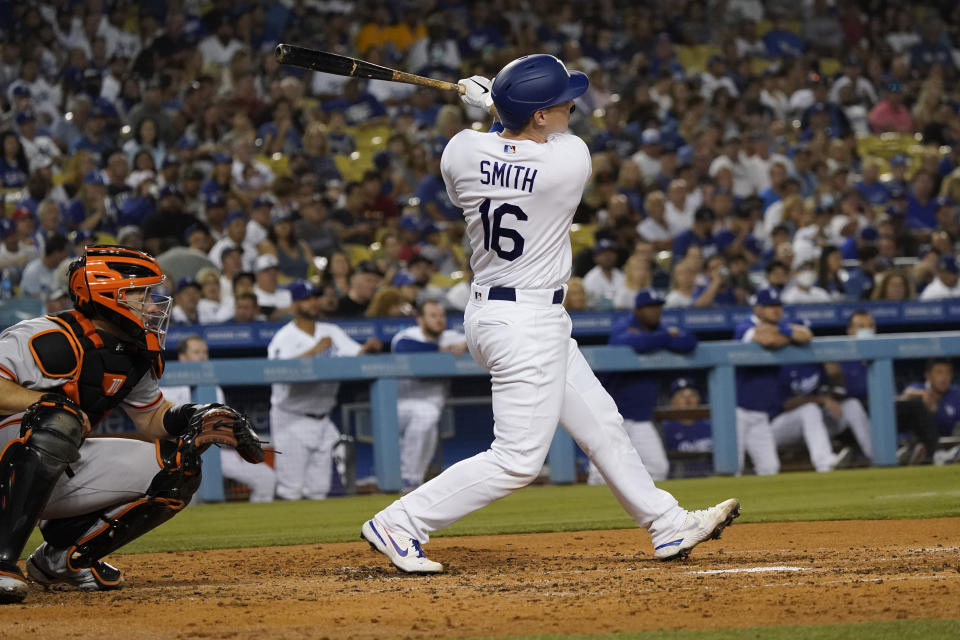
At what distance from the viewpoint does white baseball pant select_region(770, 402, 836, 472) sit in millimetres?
9656

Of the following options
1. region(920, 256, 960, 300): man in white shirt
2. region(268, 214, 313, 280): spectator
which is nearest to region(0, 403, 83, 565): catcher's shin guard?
region(268, 214, 313, 280): spectator

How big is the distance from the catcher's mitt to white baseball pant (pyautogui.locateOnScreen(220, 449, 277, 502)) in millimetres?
4292

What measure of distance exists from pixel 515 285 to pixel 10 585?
2.01m

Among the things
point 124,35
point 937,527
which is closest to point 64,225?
point 124,35

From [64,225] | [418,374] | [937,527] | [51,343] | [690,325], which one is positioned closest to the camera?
[51,343]

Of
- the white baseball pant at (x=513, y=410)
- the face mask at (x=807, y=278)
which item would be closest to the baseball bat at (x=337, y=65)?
the white baseball pant at (x=513, y=410)

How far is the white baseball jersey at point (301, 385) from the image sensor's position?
901cm

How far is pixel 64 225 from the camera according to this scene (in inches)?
451

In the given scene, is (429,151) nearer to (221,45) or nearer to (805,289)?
(221,45)

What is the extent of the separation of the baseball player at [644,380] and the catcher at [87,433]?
202 inches

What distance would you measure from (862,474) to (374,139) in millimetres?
7495

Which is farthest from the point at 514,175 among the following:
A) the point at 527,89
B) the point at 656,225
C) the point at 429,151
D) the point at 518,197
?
the point at 429,151

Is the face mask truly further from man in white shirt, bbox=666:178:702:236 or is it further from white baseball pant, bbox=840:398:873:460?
white baseball pant, bbox=840:398:873:460

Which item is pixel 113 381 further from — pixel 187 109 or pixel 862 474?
pixel 187 109
